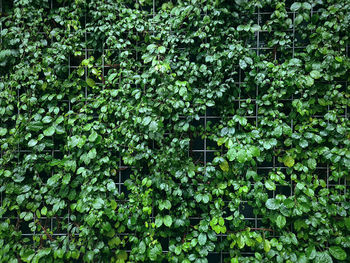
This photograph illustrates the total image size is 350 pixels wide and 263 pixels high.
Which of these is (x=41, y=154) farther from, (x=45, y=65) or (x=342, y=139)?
(x=342, y=139)

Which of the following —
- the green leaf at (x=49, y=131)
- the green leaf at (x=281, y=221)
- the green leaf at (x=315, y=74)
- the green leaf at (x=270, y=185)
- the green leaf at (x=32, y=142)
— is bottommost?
the green leaf at (x=281, y=221)

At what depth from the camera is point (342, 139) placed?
192 centimetres

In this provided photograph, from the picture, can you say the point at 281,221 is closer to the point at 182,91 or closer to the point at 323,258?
the point at 323,258

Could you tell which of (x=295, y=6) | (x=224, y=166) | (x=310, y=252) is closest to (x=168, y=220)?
(x=224, y=166)

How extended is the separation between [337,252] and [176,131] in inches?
57.0

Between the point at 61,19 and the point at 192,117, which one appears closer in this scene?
the point at 192,117

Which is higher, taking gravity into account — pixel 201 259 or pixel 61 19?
pixel 61 19

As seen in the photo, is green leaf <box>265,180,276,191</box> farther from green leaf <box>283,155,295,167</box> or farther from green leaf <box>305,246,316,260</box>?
green leaf <box>305,246,316,260</box>

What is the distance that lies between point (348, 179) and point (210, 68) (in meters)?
→ 1.34

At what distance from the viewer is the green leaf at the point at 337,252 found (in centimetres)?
186

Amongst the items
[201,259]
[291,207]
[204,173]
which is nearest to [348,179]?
[291,207]

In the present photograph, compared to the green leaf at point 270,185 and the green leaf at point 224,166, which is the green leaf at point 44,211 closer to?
the green leaf at point 224,166

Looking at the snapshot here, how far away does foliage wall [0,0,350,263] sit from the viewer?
6.32ft

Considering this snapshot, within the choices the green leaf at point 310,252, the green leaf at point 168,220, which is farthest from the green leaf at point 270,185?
the green leaf at point 168,220
